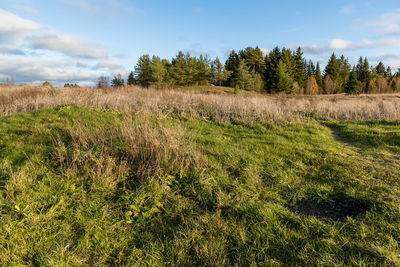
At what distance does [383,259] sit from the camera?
2.10 m

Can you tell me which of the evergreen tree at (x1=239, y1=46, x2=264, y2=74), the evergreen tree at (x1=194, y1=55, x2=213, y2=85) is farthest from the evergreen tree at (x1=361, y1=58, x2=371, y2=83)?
the evergreen tree at (x1=194, y1=55, x2=213, y2=85)

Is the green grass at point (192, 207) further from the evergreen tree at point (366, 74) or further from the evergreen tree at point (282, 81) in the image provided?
the evergreen tree at point (366, 74)

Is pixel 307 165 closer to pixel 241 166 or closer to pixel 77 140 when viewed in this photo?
pixel 241 166

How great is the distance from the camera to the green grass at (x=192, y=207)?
2.28m

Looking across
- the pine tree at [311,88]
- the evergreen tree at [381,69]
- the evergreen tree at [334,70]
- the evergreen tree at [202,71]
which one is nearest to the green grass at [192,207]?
the evergreen tree at [202,71]

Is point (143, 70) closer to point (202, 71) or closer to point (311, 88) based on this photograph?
point (202, 71)

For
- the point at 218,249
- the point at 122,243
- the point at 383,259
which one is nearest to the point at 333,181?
the point at 383,259

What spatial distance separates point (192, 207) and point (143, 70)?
46250 mm

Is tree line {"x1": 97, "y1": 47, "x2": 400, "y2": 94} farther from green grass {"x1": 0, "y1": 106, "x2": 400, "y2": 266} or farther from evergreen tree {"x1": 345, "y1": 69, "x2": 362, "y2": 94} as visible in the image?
green grass {"x1": 0, "y1": 106, "x2": 400, "y2": 266}

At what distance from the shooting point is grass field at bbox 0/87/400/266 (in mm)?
2293

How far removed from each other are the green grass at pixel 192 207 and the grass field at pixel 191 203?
0.05 ft

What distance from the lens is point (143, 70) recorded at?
45438 millimetres

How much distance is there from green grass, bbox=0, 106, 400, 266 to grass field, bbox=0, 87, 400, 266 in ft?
0.05

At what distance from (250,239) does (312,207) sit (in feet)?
4.47
